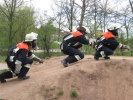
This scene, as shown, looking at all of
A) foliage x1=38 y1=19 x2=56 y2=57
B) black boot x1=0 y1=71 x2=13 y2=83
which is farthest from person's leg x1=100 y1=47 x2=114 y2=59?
foliage x1=38 y1=19 x2=56 y2=57

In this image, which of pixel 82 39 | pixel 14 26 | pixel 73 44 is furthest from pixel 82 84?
pixel 14 26

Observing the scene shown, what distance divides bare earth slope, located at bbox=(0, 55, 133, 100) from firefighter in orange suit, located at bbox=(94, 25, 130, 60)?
0.72 m

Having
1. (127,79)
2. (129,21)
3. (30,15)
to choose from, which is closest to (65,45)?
(127,79)

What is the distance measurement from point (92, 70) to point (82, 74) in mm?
363

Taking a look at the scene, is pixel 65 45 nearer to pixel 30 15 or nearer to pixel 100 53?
pixel 100 53

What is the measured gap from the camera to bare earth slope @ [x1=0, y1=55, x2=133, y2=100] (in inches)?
313

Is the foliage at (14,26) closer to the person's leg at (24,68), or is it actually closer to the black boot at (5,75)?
the black boot at (5,75)

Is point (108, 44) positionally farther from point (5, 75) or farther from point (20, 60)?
point (5, 75)

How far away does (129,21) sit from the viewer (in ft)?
93.7

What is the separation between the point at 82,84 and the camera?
8.29 meters

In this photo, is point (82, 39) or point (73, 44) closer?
point (82, 39)

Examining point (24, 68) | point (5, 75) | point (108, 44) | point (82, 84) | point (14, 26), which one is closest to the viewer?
point (82, 84)

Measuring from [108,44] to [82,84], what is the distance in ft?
7.49

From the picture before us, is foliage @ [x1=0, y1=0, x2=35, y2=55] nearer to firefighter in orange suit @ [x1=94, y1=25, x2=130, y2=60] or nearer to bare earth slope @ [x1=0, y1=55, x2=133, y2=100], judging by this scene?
firefighter in orange suit @ [x1=94, y1=25, x2=130, y2=60]
